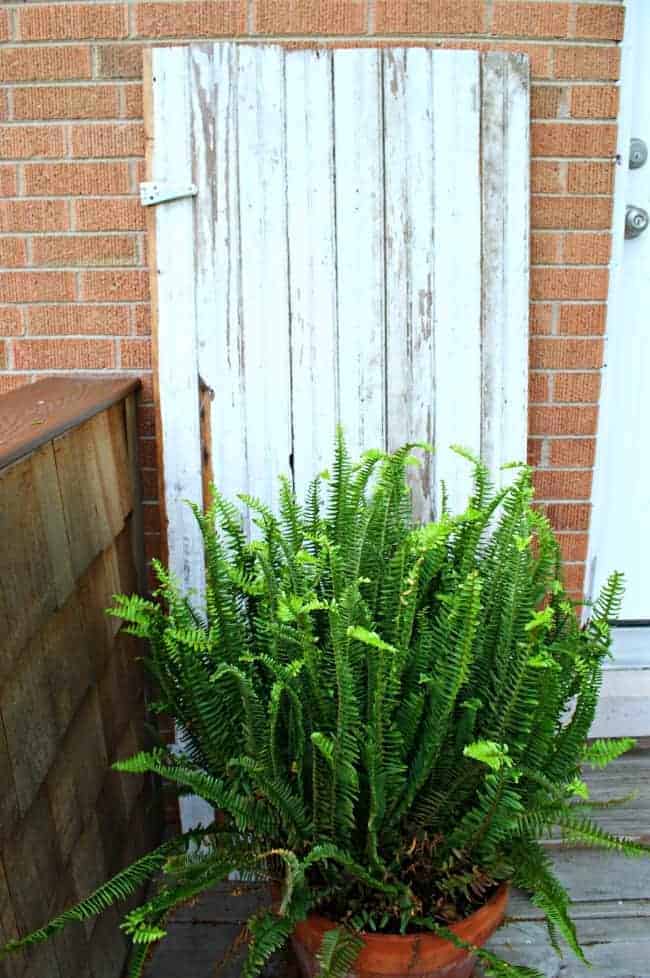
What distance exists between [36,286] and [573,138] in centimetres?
134

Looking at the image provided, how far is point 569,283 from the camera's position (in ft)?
7.15

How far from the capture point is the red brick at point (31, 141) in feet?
6.91

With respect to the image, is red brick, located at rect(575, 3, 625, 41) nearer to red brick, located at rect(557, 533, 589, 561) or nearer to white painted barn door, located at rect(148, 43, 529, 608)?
white painted barn door, located at rect(148, 43, 529, 608)

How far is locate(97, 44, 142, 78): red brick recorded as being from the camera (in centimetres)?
207

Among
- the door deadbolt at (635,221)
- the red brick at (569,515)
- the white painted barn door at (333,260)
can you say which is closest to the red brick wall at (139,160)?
the white painted barn door at (333,260)

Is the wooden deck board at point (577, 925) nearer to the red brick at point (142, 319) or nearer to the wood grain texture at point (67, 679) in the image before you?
the wood grain texture at point (67, 679)

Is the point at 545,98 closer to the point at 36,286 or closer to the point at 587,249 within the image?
the point at 587,249

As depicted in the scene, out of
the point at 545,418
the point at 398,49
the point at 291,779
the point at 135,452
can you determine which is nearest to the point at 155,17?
the point at 398,49

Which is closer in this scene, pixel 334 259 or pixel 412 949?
pixel 412 949

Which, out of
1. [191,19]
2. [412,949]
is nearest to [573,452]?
[412,949]

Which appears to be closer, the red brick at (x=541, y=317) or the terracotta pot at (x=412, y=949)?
the terracotta pot at (x=412, y=949)

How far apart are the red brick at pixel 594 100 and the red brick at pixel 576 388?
2.02 ft

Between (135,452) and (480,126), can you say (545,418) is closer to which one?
(480,126)

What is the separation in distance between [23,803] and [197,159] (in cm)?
143
